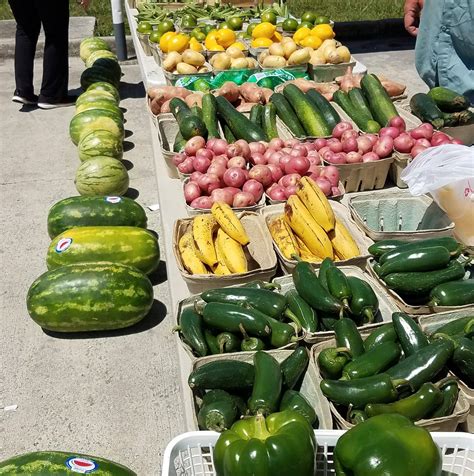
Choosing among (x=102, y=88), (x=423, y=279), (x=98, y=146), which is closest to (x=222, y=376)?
(x=423, y=279)

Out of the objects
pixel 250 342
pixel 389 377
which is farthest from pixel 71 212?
pixel 389 377

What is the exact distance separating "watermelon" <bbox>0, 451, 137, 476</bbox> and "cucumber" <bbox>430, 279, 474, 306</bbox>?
4.48 feet

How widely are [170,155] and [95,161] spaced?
3.21 ft

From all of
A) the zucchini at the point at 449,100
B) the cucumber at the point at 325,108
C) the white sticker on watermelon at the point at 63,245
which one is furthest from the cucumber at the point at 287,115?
the white sticker on watermelon at the point at 63,245

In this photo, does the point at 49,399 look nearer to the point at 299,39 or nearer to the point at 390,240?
the point at 390,240

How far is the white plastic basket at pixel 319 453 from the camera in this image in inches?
59.3

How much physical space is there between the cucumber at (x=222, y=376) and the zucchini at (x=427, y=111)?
8.26 feet

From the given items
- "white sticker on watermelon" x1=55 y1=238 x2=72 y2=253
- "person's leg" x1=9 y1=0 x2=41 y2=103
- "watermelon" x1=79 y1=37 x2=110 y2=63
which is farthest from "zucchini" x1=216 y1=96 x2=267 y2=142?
"watermelon" x1=79 y1=37 x2=110 y2=63

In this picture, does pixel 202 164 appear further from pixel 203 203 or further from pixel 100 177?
pixel 100 177

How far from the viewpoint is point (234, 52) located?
206 inches

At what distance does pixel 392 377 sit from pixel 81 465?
42.9 inches

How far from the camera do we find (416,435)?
1398 mm

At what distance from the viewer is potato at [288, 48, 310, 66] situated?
494 cm

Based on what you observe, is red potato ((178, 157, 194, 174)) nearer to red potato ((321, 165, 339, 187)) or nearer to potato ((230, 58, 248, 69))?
red potato ((321, 165, 339, 187))
